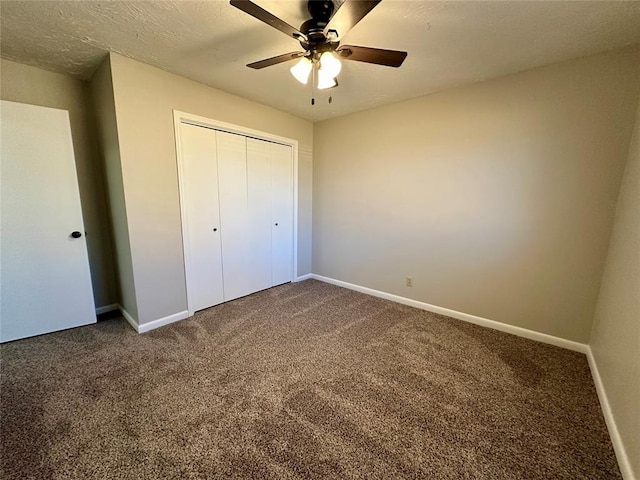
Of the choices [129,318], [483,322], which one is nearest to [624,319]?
[483,322]

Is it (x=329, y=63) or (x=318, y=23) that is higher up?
(x=318, y=23)

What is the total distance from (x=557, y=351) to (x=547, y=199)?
1.29 meters

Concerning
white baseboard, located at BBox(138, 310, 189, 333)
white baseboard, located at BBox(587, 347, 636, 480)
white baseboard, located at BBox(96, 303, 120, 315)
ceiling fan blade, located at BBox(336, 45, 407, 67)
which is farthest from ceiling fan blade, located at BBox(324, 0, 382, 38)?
white baseboard, located at BBox(96, 303, 120, 315)

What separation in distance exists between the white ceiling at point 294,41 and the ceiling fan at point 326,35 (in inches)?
6.9

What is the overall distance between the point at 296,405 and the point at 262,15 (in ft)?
6.98

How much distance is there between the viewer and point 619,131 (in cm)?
184

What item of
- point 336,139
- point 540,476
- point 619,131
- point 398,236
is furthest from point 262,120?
point 540,476

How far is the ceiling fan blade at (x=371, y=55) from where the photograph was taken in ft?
4.66

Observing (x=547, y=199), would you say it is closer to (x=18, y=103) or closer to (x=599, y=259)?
(x=599, y=259)

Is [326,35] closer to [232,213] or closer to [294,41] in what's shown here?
[294,41]

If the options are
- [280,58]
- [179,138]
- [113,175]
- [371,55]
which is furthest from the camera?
[179,138]

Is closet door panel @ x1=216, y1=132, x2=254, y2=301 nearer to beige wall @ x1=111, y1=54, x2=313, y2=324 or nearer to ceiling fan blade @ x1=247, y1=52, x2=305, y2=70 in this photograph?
beige wall @ x1=111, y1=54, x2=313, y2=324

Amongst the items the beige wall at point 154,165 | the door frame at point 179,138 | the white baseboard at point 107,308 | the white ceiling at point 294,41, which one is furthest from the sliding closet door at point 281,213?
the white baseboard at point 107,308

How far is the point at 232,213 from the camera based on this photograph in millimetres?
2949
